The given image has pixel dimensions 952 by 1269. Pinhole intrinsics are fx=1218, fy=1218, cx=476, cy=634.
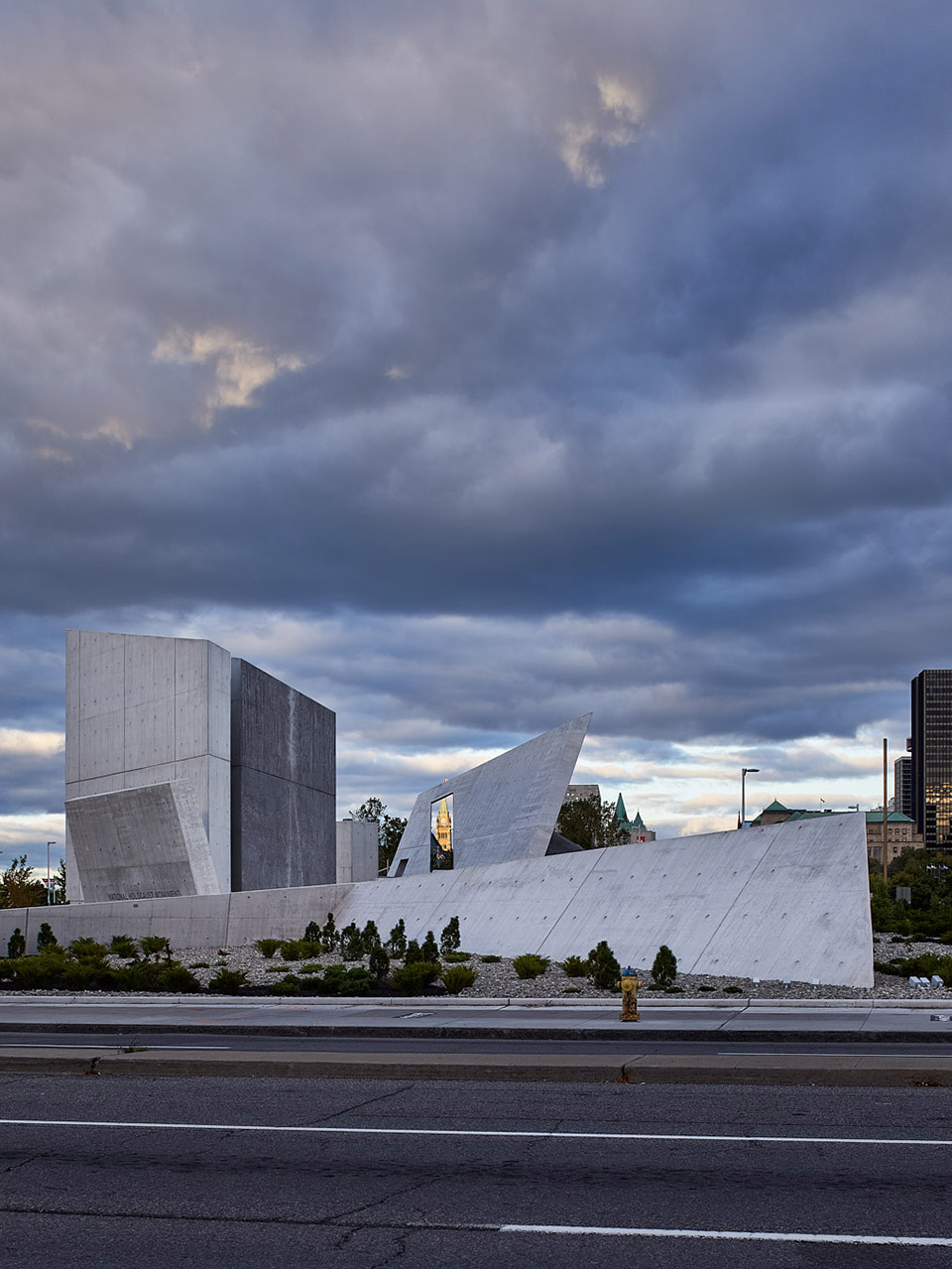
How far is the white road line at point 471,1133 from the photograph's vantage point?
30.4 ft

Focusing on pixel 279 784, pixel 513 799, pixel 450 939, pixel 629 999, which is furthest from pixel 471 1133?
pixel 279 784

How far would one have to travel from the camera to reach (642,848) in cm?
2797

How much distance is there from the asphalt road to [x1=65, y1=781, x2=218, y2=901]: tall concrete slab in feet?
99.6

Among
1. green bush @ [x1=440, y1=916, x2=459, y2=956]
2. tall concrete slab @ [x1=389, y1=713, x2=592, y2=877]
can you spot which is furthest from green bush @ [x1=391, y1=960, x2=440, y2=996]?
tall concrete slab @ [x1=389, y1=713, x2=592, y2=877]

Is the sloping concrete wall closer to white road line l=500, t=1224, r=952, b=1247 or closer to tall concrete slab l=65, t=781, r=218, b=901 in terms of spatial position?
tall concrete slab l=65, t=781, r=218, b=901

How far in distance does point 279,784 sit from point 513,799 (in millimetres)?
26152

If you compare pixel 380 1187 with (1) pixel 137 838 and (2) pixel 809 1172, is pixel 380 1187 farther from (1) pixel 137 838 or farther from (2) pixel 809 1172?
(1) pixel 137 838

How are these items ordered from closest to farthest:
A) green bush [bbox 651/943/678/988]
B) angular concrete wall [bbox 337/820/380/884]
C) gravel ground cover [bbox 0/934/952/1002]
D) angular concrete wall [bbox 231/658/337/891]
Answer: gravel ground cover [bbox 0/934/952/1002]
green bush [bbox 651/943/678/988]
angular concrete wall [bbox 231/658/337/891]
angular concrete wall [bbox 337/820/380/884]

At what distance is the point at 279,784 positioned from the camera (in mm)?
58875

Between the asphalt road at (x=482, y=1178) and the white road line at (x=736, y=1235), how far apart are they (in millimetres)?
20

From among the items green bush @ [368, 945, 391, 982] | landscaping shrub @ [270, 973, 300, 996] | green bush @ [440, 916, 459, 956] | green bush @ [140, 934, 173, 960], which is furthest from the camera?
green bush @ [140, 934, 173, 960]

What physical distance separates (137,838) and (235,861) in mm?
9437

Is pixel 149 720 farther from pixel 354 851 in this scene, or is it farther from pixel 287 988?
pixel 354 851

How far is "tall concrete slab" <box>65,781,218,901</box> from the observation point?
4216cm
